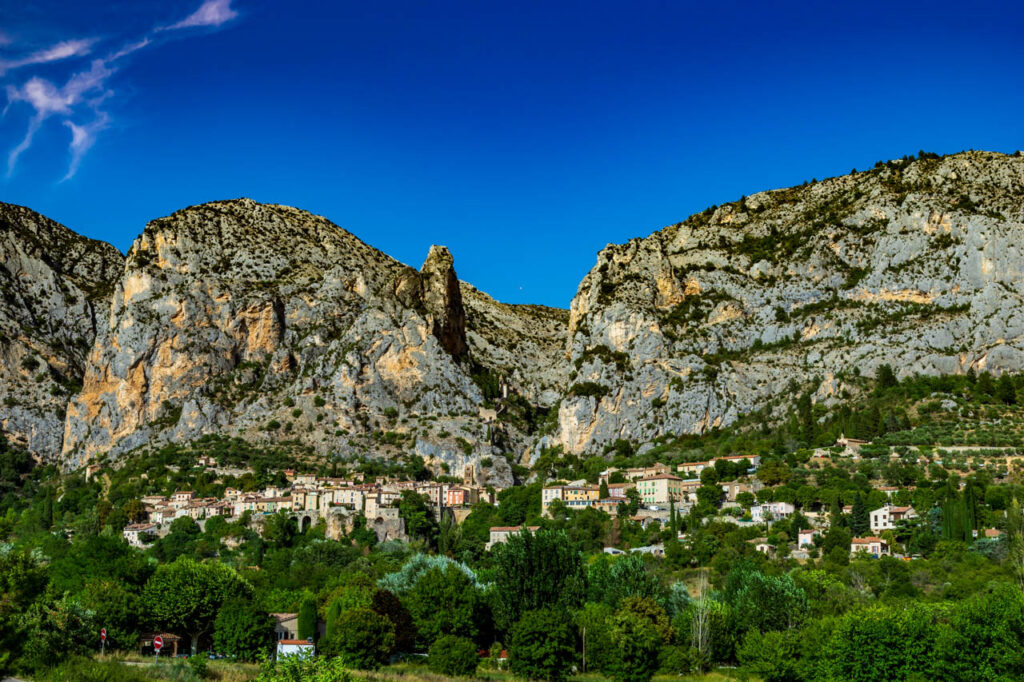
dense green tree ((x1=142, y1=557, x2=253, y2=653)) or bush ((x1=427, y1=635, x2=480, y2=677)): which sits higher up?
dense green tree ((x1=142, y1=557, x2=253, y2=653))

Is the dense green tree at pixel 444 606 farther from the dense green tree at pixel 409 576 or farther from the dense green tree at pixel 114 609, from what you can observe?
the dense green tree at pixel 114 609

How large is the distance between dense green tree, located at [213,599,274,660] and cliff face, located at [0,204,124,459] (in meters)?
99.5

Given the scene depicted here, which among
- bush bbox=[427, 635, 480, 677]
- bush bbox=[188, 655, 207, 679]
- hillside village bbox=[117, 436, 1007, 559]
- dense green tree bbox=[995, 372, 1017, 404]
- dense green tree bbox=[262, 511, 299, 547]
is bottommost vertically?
bush bbox=[427, 635, 480, 677]

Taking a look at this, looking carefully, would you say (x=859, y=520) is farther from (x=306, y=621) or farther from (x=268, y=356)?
(x=268, y=356)

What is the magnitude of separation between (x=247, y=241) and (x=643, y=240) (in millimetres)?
66119

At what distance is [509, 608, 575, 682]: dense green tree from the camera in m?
59.8

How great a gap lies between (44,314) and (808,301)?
12170 cm

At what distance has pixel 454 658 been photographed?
195 feet

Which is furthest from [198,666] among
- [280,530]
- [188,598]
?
[280,530]

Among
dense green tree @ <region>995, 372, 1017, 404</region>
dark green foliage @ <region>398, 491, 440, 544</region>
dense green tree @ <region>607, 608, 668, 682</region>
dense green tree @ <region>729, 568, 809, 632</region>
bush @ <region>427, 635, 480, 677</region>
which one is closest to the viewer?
bush @ <region>427, 635, 480, 677</region>

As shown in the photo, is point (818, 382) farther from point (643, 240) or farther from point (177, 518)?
point (177, 518)

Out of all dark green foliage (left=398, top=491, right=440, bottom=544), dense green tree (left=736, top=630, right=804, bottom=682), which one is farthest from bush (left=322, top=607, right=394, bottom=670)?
dark green foliage (left=398, top=491, right=440, bottom=544)

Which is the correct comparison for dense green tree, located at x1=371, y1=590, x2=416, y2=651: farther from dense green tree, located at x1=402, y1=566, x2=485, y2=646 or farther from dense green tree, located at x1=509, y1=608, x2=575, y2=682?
dense green tree, located at x1=509, y1=608, x2=575, y2=682

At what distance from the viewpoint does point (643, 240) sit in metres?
170
